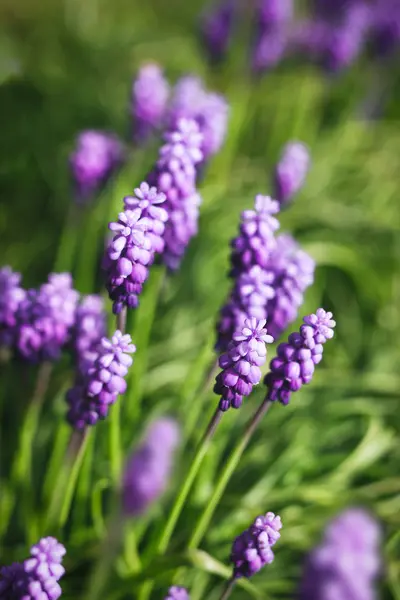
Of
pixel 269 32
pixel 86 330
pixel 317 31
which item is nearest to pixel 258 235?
pixel 86 330

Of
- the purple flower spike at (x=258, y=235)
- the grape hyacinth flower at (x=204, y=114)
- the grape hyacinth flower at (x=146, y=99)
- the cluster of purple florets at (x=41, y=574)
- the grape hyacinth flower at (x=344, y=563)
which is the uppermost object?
the grape hyacinth flower at (x=146, y=99)

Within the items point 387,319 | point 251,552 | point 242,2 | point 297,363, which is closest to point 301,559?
point 251,552

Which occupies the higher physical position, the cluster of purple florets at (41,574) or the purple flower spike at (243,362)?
the purple flower spike at (243,362)

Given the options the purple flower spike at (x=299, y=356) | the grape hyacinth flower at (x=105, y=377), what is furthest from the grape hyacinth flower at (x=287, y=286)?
the grape hyacinth flower at (x=105, y=377)

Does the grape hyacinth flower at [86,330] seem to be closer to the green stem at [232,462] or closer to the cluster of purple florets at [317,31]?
the green stem at [232,462]

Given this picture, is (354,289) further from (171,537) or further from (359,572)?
(359,572)

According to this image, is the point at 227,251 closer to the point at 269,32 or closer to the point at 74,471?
the point at 269,32

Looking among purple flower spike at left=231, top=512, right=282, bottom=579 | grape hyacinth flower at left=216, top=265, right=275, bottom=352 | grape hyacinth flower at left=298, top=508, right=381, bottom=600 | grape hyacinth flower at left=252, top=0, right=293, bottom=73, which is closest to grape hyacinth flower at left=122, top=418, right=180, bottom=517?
purple flower spike at left=231, top=512, right=282, bottom=579
